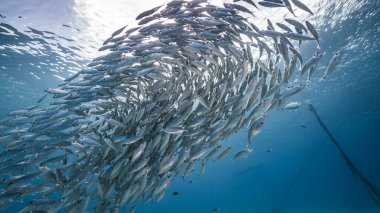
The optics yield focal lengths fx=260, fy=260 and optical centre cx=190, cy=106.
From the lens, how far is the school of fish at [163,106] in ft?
18.7

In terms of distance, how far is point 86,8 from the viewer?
13.8m

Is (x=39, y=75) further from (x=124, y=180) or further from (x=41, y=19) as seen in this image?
(x=124, y=180)

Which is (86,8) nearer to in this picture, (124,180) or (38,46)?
(38,46)

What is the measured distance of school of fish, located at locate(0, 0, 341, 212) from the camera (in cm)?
570

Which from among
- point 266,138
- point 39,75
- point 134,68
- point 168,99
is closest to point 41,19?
point 39,75

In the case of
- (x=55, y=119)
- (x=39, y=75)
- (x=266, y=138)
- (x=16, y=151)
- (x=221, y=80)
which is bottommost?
(x=266, y=138)

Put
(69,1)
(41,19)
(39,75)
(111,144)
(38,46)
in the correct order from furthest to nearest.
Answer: (39,75) < (38,46) < (41,19) < (69,1) < (111,144)

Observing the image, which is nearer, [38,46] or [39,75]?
[38,46]

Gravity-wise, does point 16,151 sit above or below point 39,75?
above

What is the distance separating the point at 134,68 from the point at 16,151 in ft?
13.5

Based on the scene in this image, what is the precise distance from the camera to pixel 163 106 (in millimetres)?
6180

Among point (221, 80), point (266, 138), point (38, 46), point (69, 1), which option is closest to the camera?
point (221, 80)

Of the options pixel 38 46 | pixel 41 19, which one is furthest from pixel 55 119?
pixel 38 46

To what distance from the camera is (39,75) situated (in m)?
22.4
